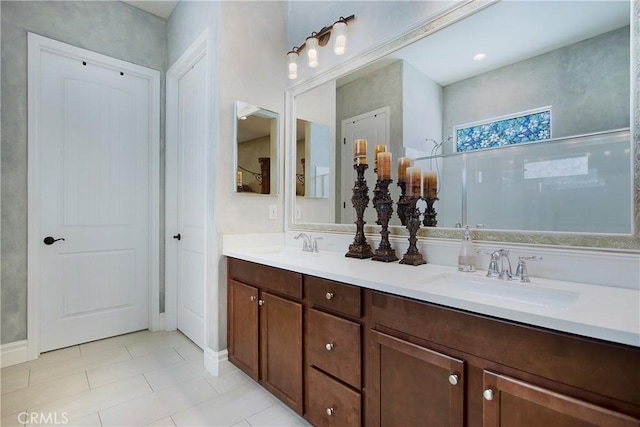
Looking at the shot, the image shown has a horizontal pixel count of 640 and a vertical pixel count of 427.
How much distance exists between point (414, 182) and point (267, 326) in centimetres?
115

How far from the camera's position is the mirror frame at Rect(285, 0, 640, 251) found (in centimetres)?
106

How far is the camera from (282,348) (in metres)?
1.63

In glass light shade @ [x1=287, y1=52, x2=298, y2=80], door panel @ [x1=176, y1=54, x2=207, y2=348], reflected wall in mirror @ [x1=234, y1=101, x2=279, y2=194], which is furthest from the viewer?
door panel @ [x1=176, y1=54, x2=207, y2=348]

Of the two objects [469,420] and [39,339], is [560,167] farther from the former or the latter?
[39,339]

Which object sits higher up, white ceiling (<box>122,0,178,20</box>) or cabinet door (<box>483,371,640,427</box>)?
white ceiling (<box>122,0,178,20</box>)

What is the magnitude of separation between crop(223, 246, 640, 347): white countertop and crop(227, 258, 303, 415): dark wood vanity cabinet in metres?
0.16

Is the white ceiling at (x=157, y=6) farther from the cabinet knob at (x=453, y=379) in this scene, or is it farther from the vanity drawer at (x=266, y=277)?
the cabinet knob at (x=453, y=379)

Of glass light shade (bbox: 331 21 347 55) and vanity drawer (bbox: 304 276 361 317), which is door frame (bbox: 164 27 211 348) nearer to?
glass light shade (bbox: 331 21 347 55)

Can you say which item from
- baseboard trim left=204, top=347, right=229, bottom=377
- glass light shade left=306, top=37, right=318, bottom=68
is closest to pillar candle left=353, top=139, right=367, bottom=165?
glass light shade left=306, top=37, right=318, bottom=68

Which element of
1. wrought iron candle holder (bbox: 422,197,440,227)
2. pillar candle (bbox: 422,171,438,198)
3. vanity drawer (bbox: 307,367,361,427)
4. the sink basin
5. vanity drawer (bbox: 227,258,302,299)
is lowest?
vanity drawer (bbox: 307,367,361,427)

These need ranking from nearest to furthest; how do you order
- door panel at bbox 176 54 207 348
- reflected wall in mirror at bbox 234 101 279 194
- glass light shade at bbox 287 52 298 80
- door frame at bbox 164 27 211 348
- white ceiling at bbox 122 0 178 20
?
reflected wall in mirror at bbox 234 101 279 194
glass light shade at bbox 287 52 298 80
door panel at bbox 176 54 207 348
white ceiling at bbox 122 0 178 20
door frame at bbox 164 27 211 348

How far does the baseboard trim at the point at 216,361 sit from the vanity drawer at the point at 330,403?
88 cm

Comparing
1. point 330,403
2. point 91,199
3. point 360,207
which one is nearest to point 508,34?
point 360,207

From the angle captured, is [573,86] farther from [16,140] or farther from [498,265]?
[16,140]
